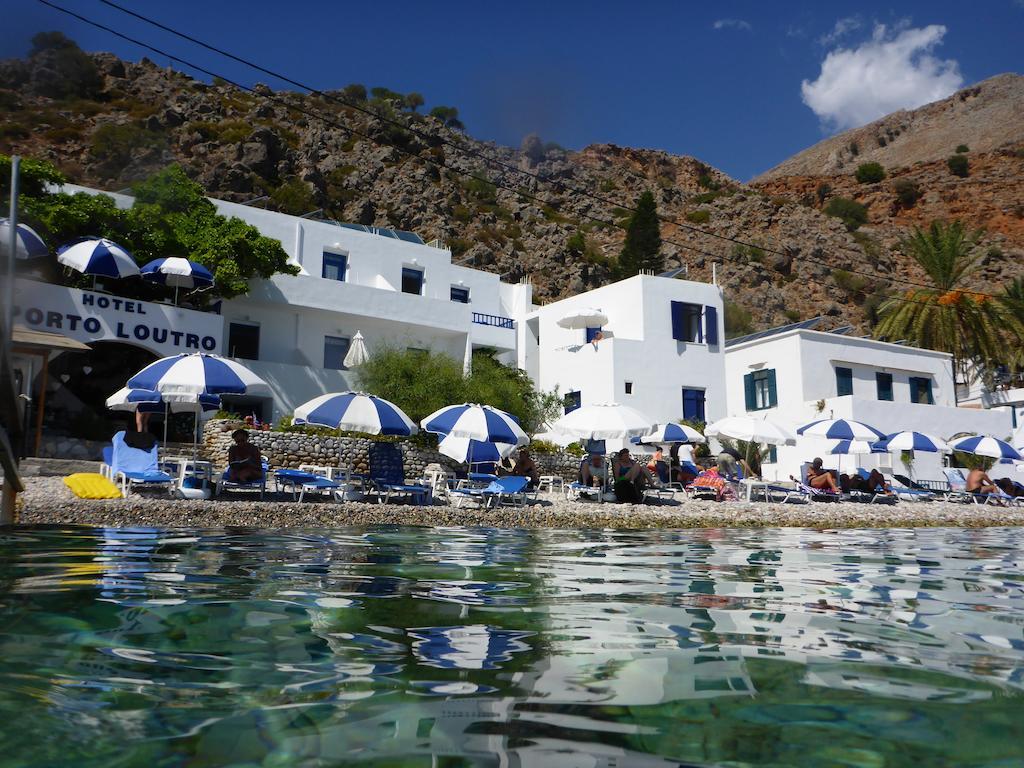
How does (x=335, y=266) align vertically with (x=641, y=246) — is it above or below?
below

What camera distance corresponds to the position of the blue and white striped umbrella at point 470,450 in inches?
616

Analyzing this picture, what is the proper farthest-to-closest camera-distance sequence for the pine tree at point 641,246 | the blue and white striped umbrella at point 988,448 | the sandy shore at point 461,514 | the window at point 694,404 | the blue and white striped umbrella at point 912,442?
the pine tree at point 641,246 < the window at point 694,404 < the blue and white striped umbrella at point 988,448 < the blue and white striped umbrella at point 912,442 < the sandy shore at point 461,514

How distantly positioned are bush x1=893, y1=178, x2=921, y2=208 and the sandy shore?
82426mm

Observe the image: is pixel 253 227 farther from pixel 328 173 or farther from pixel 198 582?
pixel 328 173

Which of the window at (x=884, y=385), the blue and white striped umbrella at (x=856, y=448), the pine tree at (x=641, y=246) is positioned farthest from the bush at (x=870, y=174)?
the blue and white striped umbrella at (x=856, y=448)

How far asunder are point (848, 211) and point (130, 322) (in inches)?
3274

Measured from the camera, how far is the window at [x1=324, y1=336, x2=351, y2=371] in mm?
27203

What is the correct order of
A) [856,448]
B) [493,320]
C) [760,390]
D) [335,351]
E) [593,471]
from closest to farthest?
[593,471] → [856,448] → [335,351] → [493,320] → [760,390]

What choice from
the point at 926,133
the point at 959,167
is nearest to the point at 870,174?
the point at 959,167

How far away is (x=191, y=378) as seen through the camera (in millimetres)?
12344

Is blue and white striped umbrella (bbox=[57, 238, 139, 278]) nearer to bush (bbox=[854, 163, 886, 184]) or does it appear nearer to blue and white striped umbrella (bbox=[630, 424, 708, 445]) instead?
blue and white striped umbrella (bbox=[630, 424, 708, 445])

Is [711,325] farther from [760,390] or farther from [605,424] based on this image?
[605,424]

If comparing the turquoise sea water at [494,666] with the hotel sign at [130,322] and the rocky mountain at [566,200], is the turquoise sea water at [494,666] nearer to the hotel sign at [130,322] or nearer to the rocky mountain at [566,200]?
the hotel sign at [130,322]

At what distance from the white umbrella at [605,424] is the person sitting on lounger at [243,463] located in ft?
22.1
